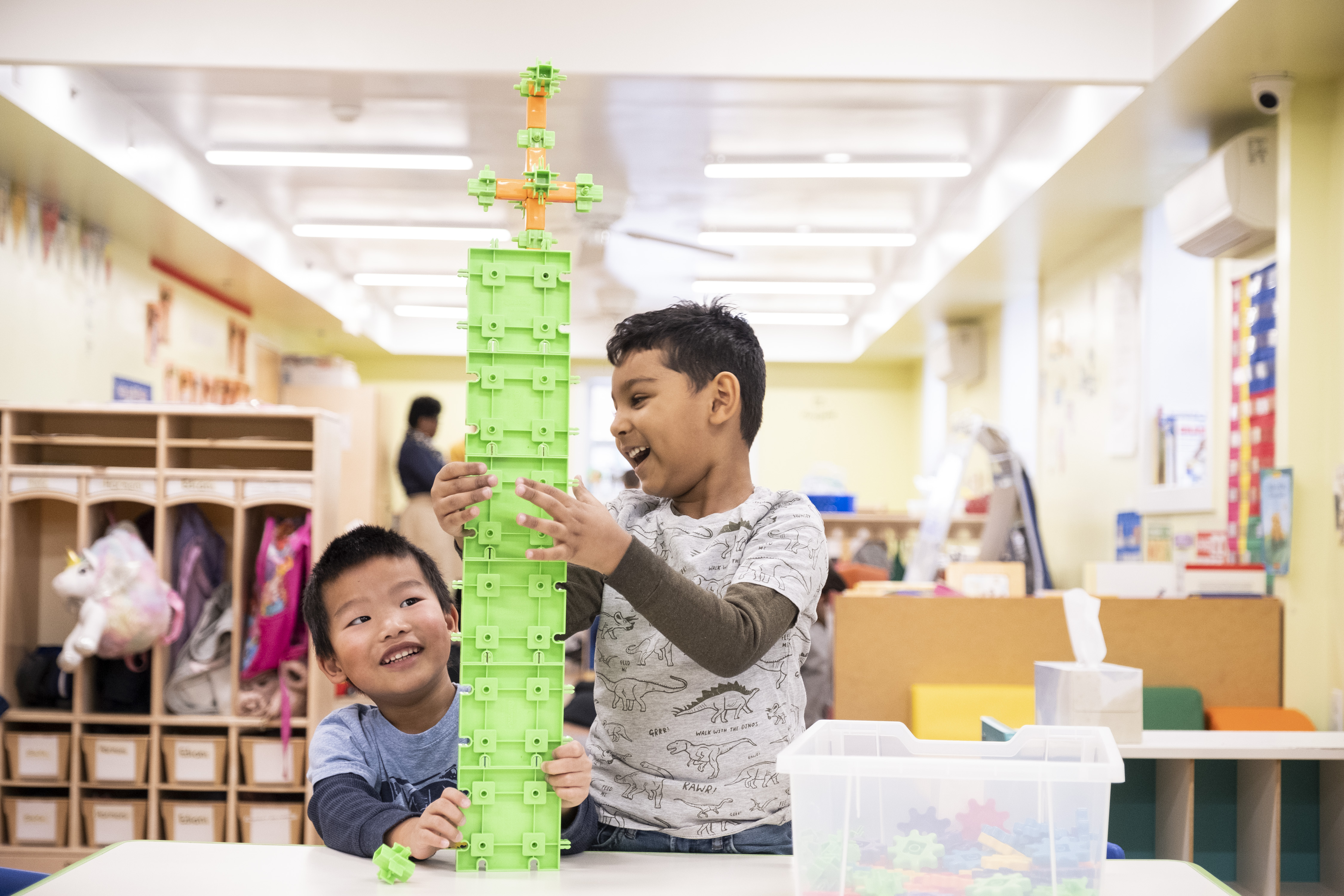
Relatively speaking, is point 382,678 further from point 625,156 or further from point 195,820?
point 625,156

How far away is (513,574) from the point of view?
3.45 ft

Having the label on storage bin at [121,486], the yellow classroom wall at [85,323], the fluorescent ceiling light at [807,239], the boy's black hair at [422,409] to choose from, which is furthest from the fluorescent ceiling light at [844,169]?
the yellow classroom wall at [85,323]

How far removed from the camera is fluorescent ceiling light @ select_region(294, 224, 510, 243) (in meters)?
6.67

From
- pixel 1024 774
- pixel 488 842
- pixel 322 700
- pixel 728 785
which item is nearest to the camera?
pixel 1024 774

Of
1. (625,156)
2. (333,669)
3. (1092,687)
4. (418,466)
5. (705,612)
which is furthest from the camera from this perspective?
(418,466)

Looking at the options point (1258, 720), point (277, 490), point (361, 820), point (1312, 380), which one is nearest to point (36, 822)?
point (277, 490)

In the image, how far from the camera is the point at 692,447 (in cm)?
129

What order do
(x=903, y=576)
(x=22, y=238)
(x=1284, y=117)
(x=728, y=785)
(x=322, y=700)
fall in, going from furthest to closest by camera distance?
(x=903, y=576) → (x=22, y=238) → (x=322, y=700) → (x=1284, y=117) → (x=728, y=785)

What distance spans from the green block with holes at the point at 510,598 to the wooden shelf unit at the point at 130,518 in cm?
287

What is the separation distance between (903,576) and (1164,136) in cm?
259

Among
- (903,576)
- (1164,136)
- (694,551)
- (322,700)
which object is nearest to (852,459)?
(903,576)

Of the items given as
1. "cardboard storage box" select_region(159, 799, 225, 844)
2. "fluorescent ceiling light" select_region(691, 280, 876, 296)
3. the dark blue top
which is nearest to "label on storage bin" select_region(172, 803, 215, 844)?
"cardboard storage box" select_region(159, 799, 225, 844)

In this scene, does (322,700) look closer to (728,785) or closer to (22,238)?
(22,238)

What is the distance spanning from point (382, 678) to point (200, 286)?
652cm
